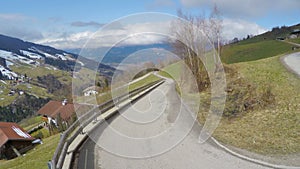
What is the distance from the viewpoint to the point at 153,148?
10.6m

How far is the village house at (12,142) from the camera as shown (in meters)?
29.6

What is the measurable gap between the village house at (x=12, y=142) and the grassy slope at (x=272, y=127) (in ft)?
77.1

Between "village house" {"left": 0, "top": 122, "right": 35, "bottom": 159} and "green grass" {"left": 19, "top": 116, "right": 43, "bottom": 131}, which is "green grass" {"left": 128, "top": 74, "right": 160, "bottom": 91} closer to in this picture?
"village house" {"left": 0, "top": 122, "right": 35, "bottom": 159}

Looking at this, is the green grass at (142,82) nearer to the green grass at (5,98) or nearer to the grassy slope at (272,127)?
the grassy slope at (272,127)

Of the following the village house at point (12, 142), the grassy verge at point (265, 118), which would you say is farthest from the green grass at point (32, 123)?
the grassy verge at point (265, 118)

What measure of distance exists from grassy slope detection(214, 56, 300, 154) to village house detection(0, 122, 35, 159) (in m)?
23.5

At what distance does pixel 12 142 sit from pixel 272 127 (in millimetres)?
30224

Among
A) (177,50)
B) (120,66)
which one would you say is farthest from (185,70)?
(120,66)

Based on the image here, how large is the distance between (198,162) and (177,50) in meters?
4.79

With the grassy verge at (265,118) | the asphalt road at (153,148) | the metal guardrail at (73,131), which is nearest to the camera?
the metal guardrail at (73,131)

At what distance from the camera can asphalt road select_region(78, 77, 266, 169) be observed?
9062 millimetres

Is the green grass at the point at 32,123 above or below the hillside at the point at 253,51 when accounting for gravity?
below

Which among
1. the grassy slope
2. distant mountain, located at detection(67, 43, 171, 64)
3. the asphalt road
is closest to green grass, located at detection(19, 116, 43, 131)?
the asphalt road

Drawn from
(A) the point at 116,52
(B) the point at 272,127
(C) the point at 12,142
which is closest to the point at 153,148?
(A) the point at 116,52
